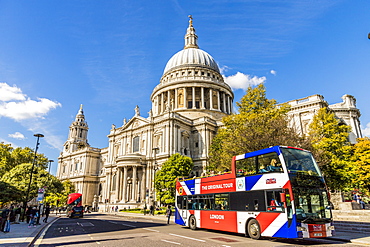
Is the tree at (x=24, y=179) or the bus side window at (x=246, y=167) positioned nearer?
the bus side window at (x=246, y=167)

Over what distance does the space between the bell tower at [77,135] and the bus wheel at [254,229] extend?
3329 inches

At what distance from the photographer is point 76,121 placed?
303ft

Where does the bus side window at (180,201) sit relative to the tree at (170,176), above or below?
below

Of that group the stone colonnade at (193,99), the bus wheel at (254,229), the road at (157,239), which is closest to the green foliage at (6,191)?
the road at (157,239)

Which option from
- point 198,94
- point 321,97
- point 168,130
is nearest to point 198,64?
point 198,94

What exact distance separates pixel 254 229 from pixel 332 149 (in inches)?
868

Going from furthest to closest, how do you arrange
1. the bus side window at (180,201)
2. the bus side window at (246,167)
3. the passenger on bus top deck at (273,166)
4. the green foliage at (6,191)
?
the green foliage at (6,191) → the bus side window at (180,201) → the bus side window at (246,167) → the passenger on bus top deck at (273,166)

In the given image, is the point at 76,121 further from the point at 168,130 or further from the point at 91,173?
the point at 168,130

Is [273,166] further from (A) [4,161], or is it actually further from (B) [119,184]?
(A) [4,161]

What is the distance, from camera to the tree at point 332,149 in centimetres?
2825

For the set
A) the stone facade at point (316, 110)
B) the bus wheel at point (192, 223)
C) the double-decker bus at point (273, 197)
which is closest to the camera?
the double-decker bus at point (273, 197)

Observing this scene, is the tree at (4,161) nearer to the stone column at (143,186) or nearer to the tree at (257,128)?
the stone column at (143,186)

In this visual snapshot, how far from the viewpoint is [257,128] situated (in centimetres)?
2570

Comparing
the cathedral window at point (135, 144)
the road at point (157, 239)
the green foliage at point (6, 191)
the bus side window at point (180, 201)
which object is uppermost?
the cathedral window at point (135, 144)
